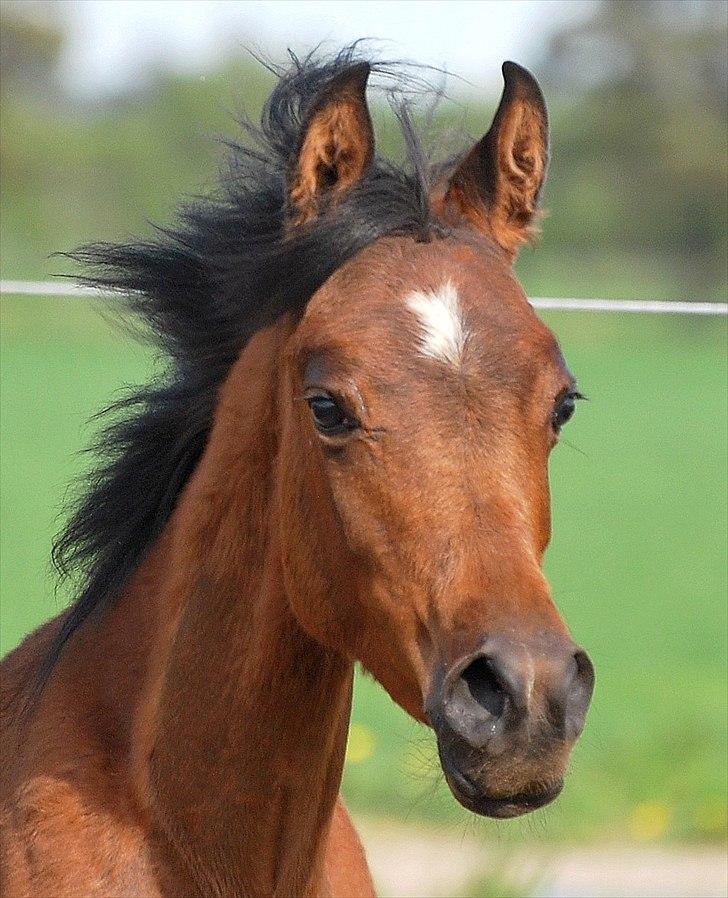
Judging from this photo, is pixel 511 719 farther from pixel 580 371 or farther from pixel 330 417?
pixel 580 371

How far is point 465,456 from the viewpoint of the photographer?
2.08 m

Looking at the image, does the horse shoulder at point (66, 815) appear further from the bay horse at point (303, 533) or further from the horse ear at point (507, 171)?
the horse ear at point (507, 171)

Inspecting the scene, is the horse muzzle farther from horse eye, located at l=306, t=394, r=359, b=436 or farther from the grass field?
horse eye, located at l=306, t=394, r=359, b=436

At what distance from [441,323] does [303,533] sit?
15.4 inches

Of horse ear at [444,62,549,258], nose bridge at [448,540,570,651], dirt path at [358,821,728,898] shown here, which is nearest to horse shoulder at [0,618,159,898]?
nose bridge at [448,540,570,651]

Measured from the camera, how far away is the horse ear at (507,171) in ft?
8.18

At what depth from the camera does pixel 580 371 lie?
1997cm

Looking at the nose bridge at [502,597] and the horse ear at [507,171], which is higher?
the horse ear at [507,171]

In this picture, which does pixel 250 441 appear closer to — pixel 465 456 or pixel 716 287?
pixel 465 456

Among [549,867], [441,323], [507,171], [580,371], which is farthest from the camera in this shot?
[580,371]

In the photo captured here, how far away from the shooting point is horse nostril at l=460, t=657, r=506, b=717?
74.9 inches

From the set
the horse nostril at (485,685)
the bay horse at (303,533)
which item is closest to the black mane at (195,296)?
the bay horse at (303,533)

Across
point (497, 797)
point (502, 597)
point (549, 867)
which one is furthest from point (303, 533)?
point (549, 867)

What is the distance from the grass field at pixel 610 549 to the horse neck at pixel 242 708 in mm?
198
